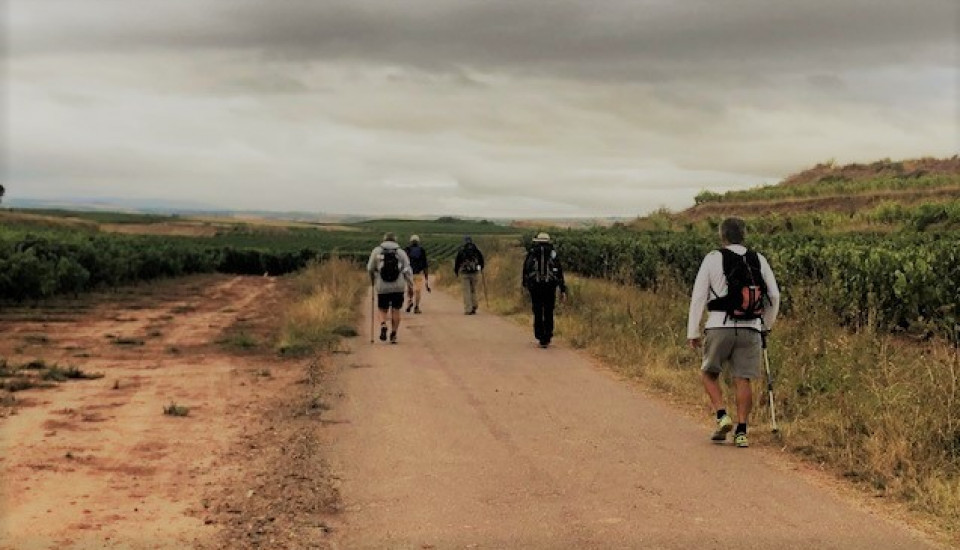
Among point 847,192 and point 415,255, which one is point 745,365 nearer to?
point 415,255

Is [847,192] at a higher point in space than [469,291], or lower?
higher

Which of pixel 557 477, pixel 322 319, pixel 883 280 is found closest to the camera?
pixel 557 477

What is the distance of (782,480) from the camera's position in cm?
714

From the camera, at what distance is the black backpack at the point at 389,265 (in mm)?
16828

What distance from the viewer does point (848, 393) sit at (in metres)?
8.80

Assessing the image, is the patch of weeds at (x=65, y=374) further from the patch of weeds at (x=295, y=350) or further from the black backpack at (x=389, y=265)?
the black backpack at (x=389, y=265)

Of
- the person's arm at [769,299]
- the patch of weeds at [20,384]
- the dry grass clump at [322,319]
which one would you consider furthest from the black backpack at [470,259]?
the person's arm at [769,299]

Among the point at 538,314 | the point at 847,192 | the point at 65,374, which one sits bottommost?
the point at 65,374

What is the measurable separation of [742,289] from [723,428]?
127 cm

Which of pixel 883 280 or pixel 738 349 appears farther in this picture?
pixel 883 280

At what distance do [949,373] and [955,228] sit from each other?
18579mm

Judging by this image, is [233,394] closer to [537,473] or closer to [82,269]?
[537,473]

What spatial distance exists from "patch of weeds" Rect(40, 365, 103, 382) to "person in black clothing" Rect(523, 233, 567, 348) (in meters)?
7.14

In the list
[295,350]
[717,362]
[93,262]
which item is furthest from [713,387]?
[93,262]
